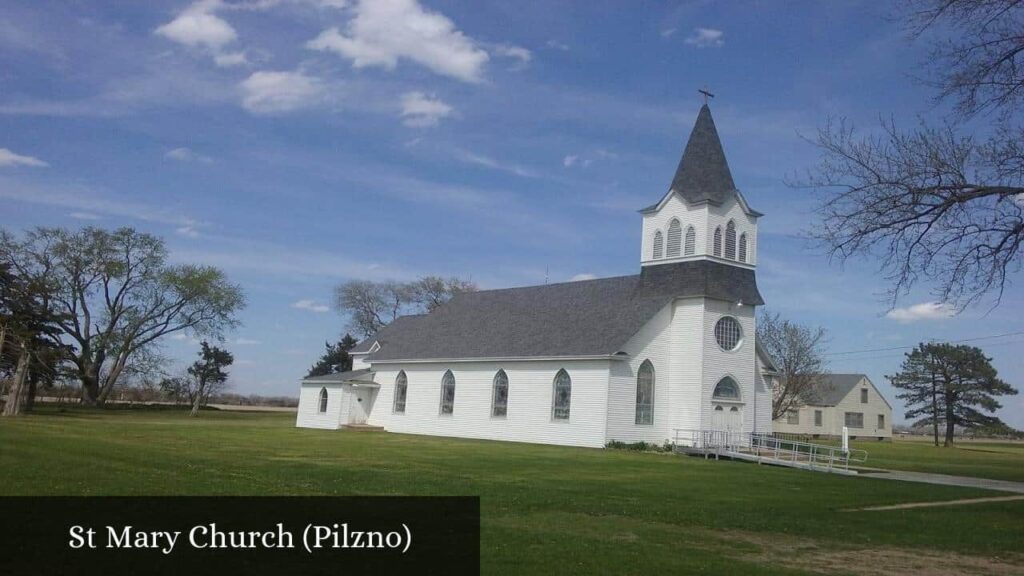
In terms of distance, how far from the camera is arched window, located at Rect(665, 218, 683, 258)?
38.0 m

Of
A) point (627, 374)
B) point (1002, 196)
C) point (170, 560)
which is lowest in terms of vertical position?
point (170, 560)

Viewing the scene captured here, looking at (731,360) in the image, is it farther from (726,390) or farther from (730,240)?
(730,240)

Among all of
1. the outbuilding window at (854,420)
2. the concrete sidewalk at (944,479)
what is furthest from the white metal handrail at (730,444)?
the outbuilding window at (854,420)

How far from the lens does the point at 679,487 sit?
19344 mm

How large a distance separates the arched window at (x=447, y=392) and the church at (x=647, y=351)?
0.21ft

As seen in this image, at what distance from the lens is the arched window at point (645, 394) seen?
3584cm

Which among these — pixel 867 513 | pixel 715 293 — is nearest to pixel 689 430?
pixel 715 293

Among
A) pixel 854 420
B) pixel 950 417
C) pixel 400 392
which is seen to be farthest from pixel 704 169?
pixel 854 420

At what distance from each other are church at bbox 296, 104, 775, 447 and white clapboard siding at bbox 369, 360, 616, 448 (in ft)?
0.21

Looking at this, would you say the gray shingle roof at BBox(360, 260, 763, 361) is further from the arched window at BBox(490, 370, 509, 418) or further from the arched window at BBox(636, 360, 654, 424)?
the arched window at BBox(636, 360, 654, 424)

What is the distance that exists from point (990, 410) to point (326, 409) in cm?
5645

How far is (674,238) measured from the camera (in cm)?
3828

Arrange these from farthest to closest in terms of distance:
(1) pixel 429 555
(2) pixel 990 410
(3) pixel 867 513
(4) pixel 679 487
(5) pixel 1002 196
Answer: (2) pixel 990 410
(4) pixel 679 487
(3) pixel 867 513
(5) pixel 1002 196
(1) pixel 429 555

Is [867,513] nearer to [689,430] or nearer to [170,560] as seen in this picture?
[170,560]
